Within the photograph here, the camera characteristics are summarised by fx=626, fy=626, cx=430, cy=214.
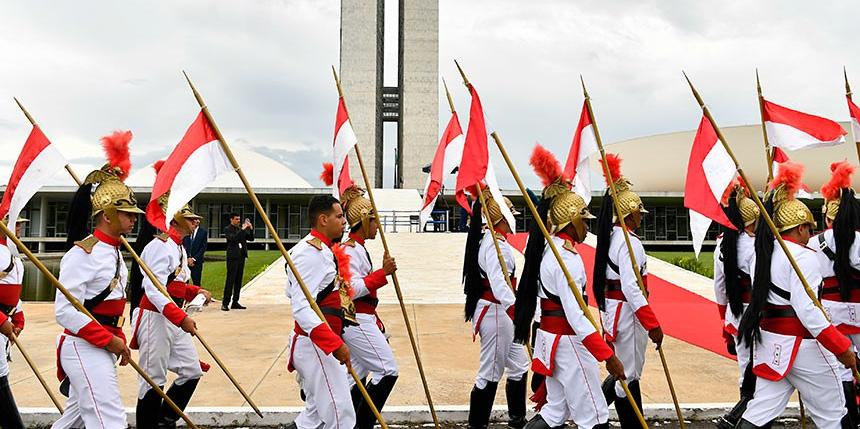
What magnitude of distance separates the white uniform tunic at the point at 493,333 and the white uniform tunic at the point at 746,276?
1949 millimetres

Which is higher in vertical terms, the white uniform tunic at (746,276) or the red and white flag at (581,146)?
the red and white flag at (581,146)

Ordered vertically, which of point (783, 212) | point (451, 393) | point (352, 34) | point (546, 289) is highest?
point (352, 34)

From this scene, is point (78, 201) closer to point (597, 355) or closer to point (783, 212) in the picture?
point (597, 355)

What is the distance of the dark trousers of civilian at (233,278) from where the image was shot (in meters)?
11.8

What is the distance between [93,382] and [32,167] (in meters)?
1.65

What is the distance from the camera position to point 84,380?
11.8ft

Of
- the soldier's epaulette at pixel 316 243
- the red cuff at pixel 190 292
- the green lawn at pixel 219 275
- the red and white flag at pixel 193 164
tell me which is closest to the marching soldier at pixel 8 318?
the red cuff at pixel 190 292

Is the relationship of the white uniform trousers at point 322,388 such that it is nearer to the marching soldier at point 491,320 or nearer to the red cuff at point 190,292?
the marching soldier at point 491,320

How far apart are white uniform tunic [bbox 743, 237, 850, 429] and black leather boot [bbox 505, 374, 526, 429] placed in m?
1.87

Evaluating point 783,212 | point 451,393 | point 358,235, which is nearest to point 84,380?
point 358,235

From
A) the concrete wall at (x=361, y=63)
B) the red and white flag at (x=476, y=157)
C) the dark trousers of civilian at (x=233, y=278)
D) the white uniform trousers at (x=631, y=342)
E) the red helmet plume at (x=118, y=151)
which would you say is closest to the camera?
the red helmet plume at (x=118, y=151)

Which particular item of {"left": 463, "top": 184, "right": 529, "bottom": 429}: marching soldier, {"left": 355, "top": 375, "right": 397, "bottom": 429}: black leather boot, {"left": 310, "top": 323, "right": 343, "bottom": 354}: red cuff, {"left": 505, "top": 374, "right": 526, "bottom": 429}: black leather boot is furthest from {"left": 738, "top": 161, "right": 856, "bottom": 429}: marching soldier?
{"left": 310, "top": 323, "right": 343, "bottom": 354}: red cuff

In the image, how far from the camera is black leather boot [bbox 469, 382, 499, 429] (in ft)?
16.5

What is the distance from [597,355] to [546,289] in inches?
22.4
